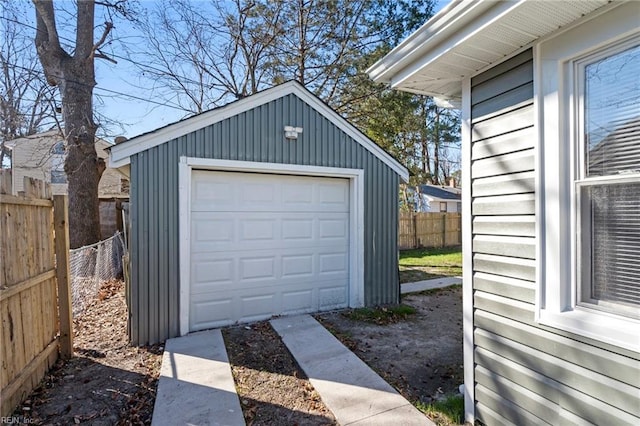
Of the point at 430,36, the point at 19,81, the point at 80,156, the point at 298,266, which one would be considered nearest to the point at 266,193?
the point at 298,266

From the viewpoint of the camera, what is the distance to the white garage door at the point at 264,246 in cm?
488

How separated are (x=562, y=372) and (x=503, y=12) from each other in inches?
83.6

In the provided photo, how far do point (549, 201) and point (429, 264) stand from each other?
909 centimetres

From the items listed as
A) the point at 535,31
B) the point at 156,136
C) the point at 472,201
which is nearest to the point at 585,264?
the point at 472,201

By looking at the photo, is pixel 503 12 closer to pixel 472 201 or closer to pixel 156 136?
pixel 472 201

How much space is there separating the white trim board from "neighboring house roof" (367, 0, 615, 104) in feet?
8.57

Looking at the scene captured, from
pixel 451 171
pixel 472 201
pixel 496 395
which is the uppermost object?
pixel 451 171

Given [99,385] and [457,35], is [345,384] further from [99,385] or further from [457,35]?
[457,35]

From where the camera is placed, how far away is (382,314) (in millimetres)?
5461

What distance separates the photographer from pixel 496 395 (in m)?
2.42

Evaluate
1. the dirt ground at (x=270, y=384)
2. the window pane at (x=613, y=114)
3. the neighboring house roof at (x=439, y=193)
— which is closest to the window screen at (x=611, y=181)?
the window pane at (x=613, y=114)

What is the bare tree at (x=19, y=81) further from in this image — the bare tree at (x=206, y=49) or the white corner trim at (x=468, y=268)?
the white corner trim at (x=468, y=268)

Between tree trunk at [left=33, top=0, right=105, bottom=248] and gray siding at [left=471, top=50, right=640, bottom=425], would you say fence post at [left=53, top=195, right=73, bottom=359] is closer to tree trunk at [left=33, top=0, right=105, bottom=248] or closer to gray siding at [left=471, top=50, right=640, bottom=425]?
gray siding at [left=471, top=50, right=640, bottom=425]

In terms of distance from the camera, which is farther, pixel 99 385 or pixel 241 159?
pixel 241 159
